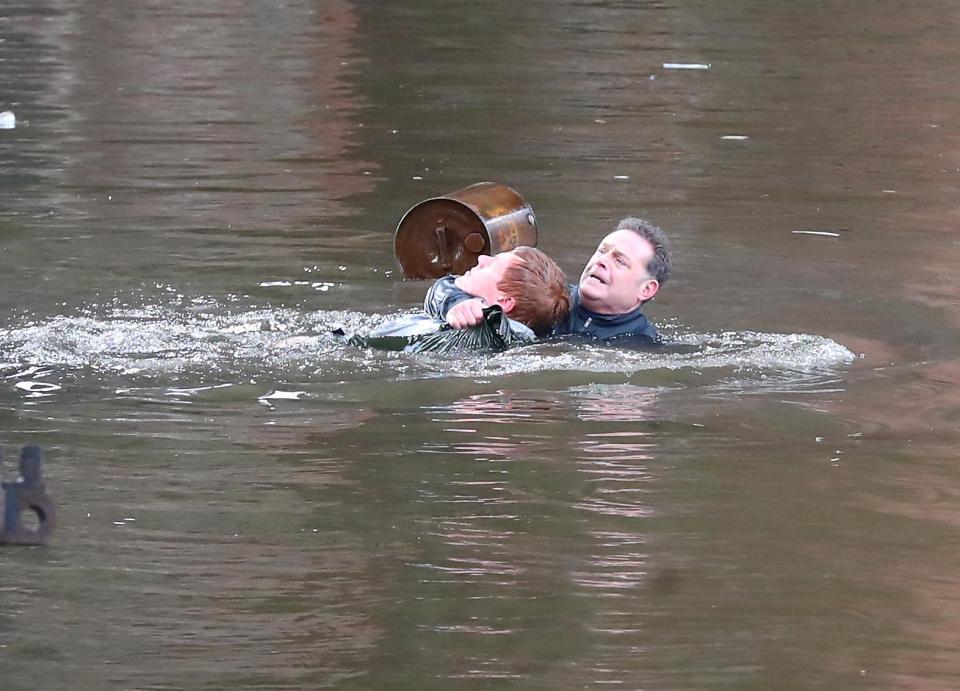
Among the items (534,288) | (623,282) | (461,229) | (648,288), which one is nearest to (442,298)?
(534,288)

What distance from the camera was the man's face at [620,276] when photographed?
755cm

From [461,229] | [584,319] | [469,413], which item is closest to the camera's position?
[469,413]

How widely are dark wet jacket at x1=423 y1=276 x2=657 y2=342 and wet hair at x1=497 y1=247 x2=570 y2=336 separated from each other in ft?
0.57

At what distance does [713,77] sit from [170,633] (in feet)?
40.3

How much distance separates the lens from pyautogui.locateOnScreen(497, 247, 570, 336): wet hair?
735cm

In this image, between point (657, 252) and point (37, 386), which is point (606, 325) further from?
point (37, 386)

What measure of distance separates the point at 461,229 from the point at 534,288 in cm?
117

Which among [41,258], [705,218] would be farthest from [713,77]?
[41,258]

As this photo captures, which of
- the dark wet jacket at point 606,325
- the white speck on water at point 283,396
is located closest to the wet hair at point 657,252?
the dark wet jacket at point 606,325

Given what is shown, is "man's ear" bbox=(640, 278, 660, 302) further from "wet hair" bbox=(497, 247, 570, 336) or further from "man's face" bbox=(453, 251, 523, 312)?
"man's face" bbox=(453, 251, 523, 312)

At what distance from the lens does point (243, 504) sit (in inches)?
216

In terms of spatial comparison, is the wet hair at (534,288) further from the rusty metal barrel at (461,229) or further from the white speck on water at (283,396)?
the white speck on water at (283,396)

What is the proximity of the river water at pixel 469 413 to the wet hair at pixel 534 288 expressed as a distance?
14 centimetres

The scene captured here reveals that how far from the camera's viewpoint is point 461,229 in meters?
8.45
